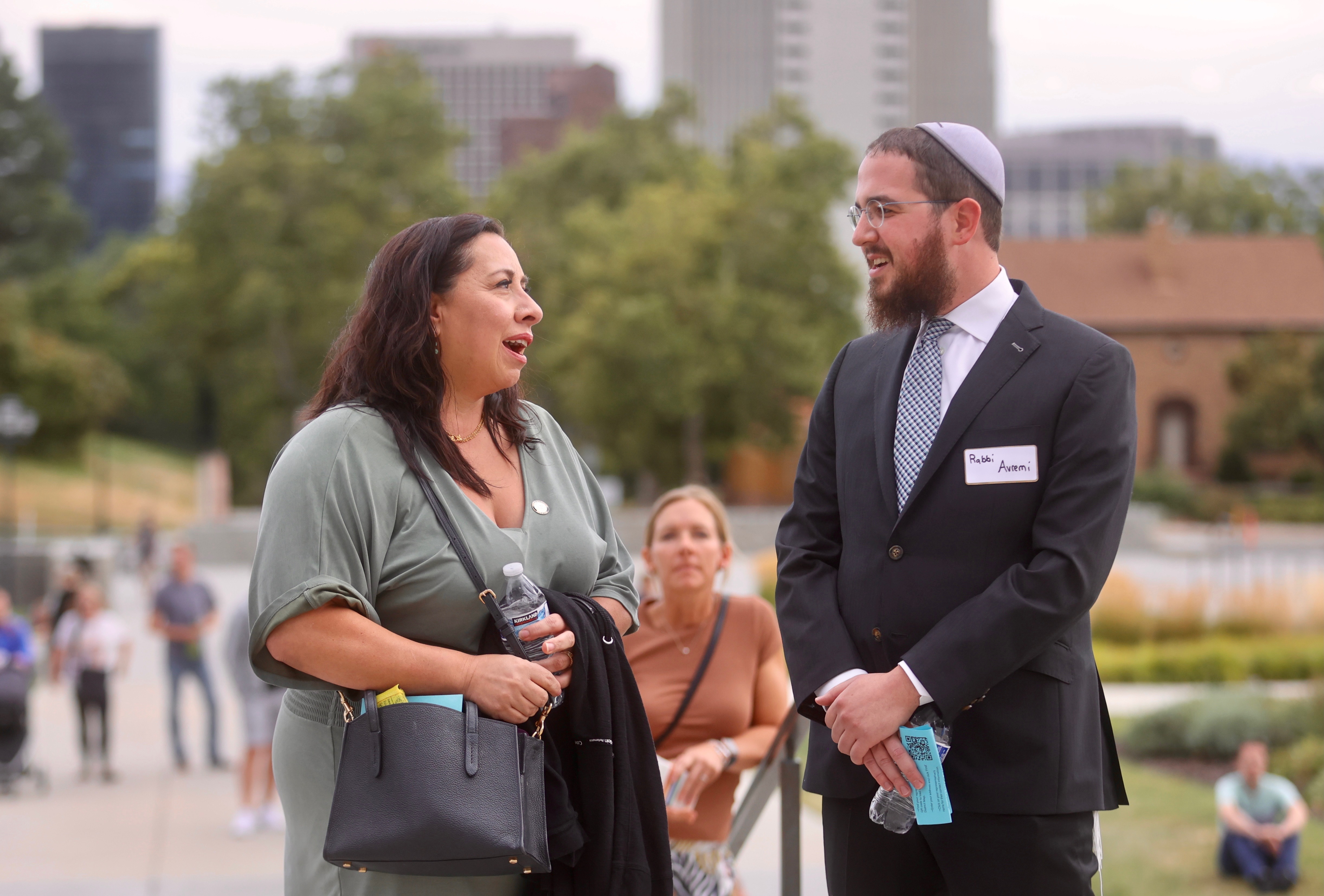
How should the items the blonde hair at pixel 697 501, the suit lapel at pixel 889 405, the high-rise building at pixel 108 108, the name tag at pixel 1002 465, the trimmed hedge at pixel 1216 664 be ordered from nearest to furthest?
the name tag at pixel 1002 465, the suit lapel at pixel 889 405, the blonde hair at pixel 697 501, the trimmed hedge at pixel 1216 664, the high-rise building at pixel 108 108

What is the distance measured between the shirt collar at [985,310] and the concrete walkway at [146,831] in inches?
68.8

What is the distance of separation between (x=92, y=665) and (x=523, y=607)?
10.1 m

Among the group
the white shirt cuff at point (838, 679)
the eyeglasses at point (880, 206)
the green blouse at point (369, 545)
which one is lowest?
the white shirt cuff at point (838, 679)

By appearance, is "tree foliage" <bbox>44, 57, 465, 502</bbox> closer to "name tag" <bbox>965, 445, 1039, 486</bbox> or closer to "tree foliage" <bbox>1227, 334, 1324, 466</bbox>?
"tree foliage" <bbox>1227, 334, 1324, 466</bbox>

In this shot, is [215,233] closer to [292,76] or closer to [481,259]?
[292,76]

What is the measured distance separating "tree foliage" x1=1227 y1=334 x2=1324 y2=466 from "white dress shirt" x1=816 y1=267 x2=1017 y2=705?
47.4m

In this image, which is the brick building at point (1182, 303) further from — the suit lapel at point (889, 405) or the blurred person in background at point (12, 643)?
the suit lapel at point (889, 405)

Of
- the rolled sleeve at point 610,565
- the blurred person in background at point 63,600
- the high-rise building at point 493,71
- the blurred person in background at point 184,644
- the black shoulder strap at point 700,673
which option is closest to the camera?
the rolled sleeve at point 610,565

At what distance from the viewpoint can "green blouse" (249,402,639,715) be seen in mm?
2262

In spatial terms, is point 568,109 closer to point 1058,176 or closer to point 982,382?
point 982,382

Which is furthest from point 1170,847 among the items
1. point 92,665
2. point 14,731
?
point 14,731

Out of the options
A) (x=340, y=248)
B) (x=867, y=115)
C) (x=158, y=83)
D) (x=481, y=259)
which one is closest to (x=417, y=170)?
(x=340, y=248)

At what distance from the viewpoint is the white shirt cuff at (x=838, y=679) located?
8.02 feet

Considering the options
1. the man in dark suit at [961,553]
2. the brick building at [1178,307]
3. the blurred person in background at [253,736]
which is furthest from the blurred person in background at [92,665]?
the brick building at [1178,307]
